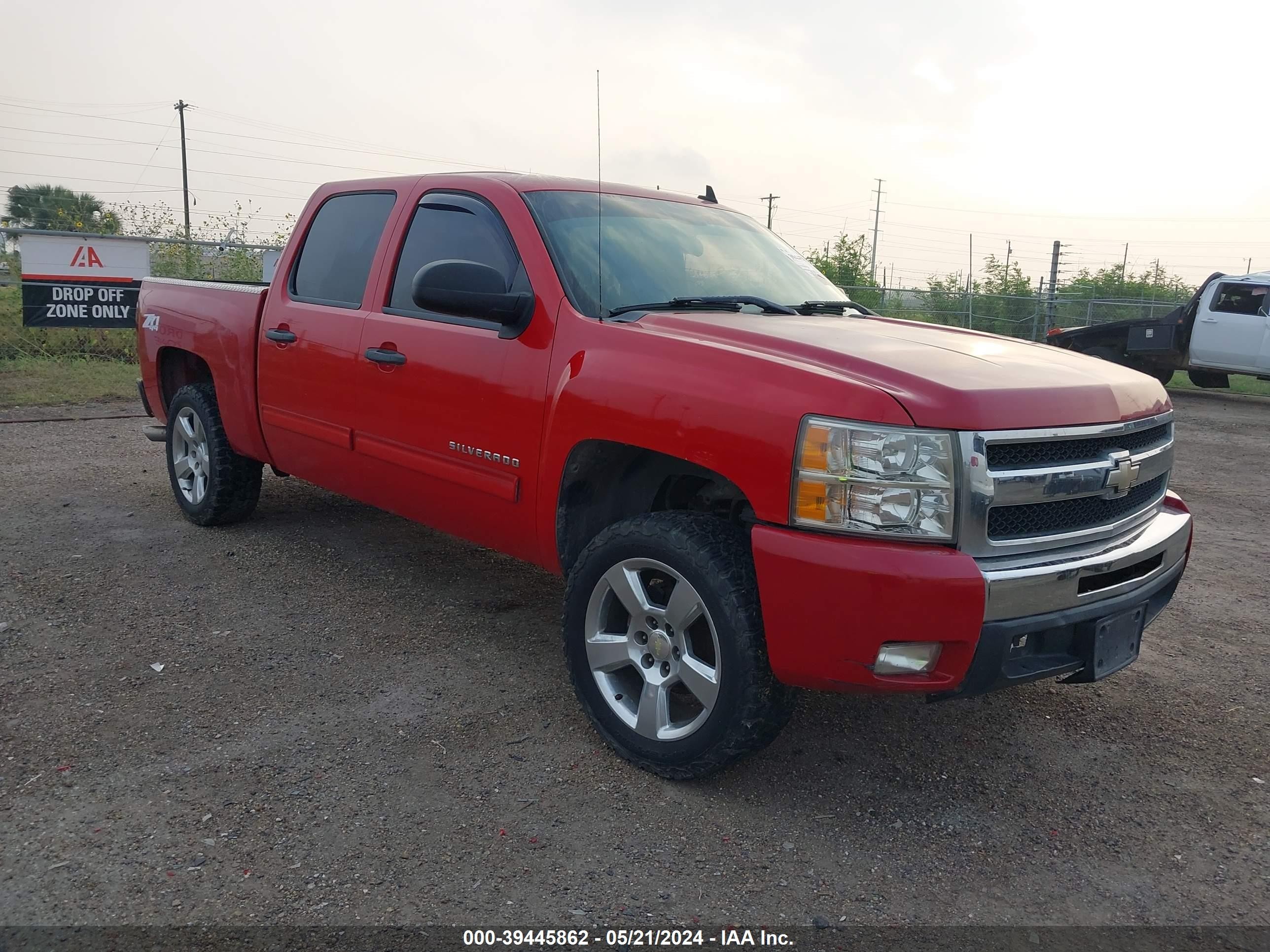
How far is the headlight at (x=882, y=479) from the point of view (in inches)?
103

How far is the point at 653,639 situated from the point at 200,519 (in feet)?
11.8

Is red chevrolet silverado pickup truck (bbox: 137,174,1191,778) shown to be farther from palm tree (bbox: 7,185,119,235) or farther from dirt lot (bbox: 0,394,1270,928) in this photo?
palm tree (bbox: 7,185,119,235)

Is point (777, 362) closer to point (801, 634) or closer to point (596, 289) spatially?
point (801, 634)

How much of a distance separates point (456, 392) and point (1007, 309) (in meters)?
21.9

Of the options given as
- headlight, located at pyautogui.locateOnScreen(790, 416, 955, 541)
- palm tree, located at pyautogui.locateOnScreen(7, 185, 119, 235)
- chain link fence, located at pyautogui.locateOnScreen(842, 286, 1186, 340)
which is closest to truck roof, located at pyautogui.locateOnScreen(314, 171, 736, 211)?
headlight, located at pyautogui.locateOnScreen(790, 416, 955, 541)

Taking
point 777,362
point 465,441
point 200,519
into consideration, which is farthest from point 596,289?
point 200,519

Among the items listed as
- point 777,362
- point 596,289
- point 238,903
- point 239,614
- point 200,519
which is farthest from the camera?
point 200,519

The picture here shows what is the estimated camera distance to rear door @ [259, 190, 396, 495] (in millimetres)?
4438

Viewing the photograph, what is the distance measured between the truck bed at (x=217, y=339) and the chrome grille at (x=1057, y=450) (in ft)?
12.1

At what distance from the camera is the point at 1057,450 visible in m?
2.84

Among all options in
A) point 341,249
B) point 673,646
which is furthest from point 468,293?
point 341,249

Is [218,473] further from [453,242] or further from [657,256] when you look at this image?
[657,256]

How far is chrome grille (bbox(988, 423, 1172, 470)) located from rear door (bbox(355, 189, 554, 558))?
1514 mm

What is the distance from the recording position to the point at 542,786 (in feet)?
10.1
